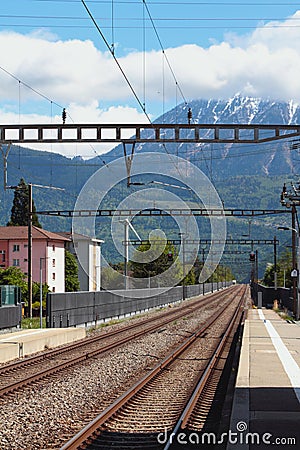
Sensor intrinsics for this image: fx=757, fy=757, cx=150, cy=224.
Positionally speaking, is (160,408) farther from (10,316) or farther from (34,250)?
(34,250)

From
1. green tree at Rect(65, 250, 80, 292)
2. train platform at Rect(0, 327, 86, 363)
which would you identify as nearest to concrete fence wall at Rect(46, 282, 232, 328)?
train platform at Rect(0, 327, 86, 363)

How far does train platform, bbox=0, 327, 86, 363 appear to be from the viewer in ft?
76.6

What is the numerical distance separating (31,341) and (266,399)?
1380cm

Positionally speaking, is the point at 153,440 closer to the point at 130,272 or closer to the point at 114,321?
the point at 114,321

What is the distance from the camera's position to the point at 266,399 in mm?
12914

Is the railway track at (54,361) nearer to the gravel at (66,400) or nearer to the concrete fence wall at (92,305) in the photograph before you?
the gravel at (66,400)

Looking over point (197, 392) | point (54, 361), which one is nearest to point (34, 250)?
point (54, 361)

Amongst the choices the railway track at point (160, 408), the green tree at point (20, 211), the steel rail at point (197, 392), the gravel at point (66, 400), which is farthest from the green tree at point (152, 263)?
the railway track at point (160, 408)

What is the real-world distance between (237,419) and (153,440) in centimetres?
132

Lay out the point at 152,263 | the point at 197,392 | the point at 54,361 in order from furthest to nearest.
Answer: the point at 152,263 → the point at 54,361 → the point at 197,392

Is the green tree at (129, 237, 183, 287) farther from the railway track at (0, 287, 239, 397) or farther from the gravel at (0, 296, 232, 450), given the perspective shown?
the gravel at (0, 296, 232, 450)

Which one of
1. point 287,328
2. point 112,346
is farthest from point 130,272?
point 112,346

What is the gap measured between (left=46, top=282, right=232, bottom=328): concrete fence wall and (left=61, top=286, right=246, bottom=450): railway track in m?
10.9

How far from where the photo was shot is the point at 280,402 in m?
12.6
